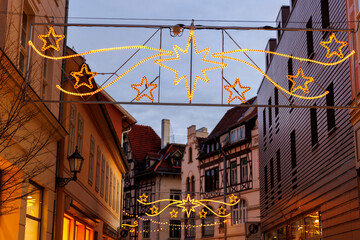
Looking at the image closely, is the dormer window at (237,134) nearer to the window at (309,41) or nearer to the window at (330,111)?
the window at (309,41)

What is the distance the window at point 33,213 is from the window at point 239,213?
101 ft

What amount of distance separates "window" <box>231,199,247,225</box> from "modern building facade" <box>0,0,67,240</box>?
2976 centimetres

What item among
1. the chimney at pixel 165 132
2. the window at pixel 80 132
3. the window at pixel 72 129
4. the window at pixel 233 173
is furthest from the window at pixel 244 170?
Result: the window at pixel 72 129

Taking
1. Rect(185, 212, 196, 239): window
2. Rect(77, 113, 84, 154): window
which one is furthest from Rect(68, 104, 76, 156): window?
Rect(185, 212, 196, 239): window

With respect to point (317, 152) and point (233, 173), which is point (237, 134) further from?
point (317, 152)

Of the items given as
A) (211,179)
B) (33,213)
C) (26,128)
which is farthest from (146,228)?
(26,128)

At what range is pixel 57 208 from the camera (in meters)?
14.9

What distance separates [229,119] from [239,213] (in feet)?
36.7

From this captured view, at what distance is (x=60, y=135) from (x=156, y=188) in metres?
45.8

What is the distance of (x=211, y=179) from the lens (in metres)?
50.8

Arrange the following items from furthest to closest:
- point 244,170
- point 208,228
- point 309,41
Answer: point 208,228
point 244,170
point 309,41

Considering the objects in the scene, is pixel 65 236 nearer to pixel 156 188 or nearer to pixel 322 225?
pixel 322 225

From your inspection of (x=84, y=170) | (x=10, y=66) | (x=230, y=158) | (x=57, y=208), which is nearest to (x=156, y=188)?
(x=230, y=158)

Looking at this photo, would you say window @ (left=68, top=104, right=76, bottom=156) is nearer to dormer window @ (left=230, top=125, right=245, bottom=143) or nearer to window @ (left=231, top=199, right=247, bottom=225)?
window @ (left=231, top=199, right=247, bottom=225)
